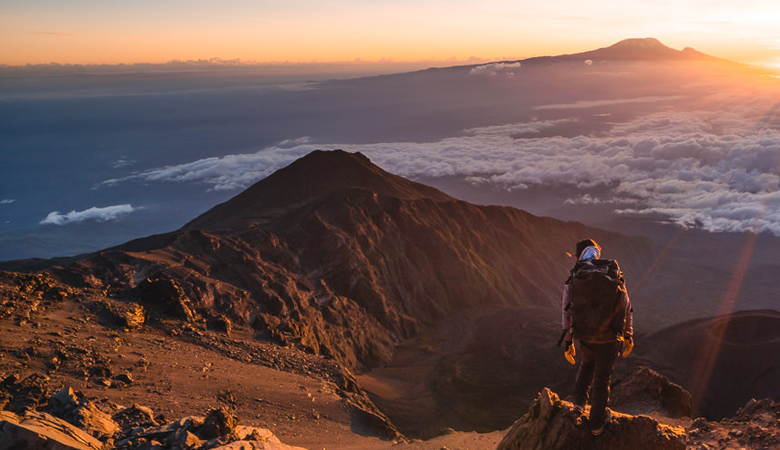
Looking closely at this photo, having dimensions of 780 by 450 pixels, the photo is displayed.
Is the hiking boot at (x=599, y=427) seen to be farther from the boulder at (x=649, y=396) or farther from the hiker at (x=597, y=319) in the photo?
the boulder at (x=649, y=396)

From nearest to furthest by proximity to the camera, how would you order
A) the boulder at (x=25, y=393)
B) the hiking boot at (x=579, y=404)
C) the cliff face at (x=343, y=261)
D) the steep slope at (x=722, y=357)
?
1. the hiking boot at (x=579, y=404)
2. the boulder at (x=25, y=393)
3. the cliff face at (x=343, y=261)
4. the steep slope at (x=722, y=357)

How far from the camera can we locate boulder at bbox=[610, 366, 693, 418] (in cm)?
2038

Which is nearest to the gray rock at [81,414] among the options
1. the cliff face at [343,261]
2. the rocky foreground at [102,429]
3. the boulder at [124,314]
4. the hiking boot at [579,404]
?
the rocky foreground at [102,429]

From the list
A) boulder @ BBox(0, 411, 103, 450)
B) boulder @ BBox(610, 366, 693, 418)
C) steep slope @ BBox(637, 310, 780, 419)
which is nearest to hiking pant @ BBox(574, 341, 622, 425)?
boulder @ BBox(0, 411, 103, 450)

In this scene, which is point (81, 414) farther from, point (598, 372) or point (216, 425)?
point (598, 372)

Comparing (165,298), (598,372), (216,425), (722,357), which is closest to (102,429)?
(216,425)

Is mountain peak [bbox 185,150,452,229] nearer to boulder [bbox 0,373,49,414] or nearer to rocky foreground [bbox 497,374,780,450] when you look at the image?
boulder [bbox 0,373,49,414]

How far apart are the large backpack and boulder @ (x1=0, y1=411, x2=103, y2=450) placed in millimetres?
8652

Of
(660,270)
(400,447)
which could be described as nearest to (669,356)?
(400,447)

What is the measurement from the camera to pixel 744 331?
192 feet

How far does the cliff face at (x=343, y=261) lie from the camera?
4578cm

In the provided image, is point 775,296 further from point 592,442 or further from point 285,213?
point 592,442

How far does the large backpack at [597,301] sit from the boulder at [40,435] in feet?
28.4

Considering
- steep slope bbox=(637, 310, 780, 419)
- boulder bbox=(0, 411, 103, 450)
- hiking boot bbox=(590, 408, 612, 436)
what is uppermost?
hiking boot bbox=(590, 408, 612, 436)
